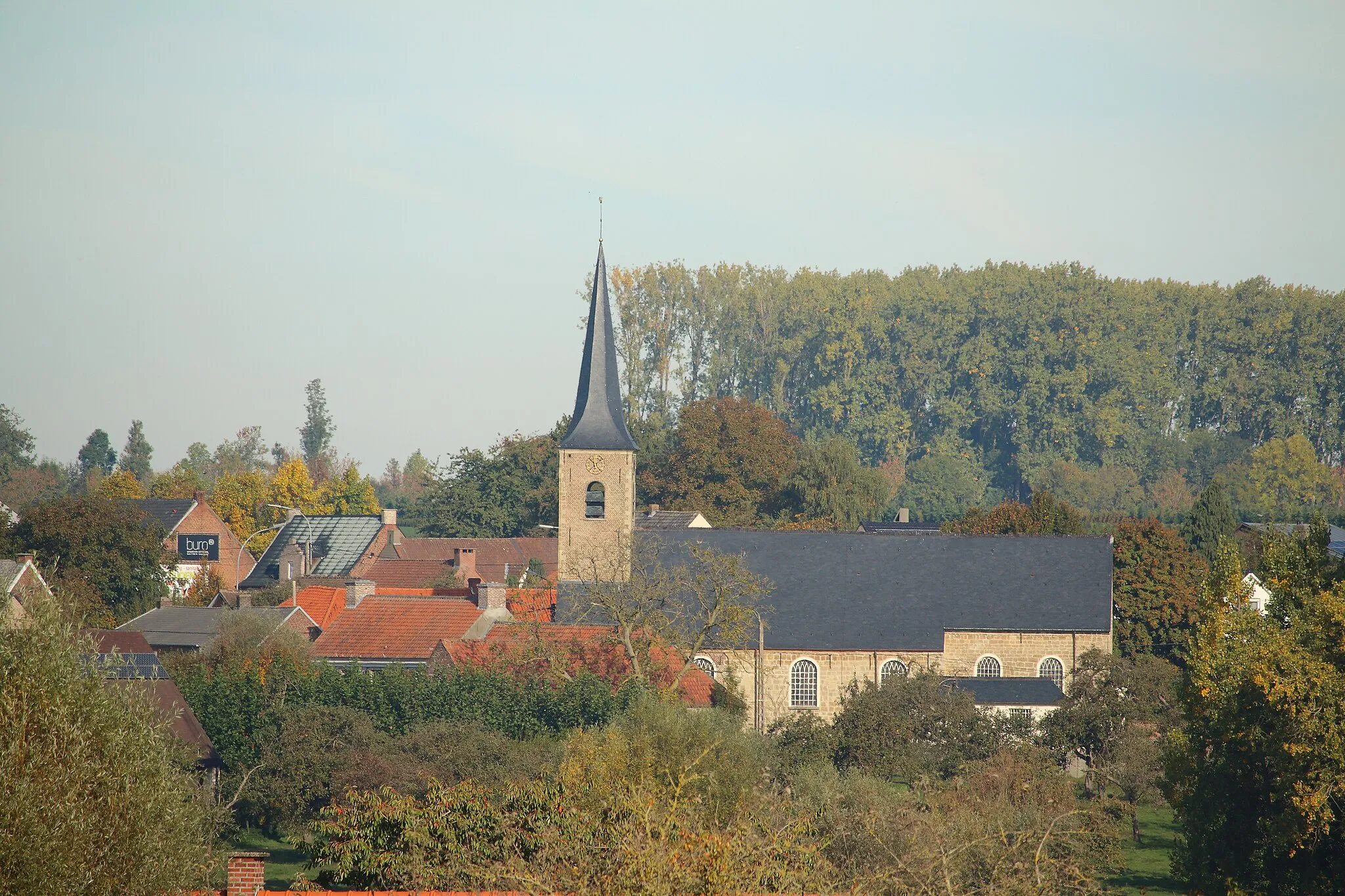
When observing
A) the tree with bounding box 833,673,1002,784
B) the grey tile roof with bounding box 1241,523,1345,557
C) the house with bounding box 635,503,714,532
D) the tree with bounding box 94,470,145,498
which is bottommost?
the tree with bounding box 833,673,1002,784

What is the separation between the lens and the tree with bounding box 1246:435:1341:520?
87875 mm

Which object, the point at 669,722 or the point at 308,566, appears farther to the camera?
the point at 308,566

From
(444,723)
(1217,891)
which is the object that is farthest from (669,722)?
(1217,891)

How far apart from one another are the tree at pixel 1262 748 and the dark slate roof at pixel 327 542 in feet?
150

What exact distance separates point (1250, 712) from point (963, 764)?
922 centimetres

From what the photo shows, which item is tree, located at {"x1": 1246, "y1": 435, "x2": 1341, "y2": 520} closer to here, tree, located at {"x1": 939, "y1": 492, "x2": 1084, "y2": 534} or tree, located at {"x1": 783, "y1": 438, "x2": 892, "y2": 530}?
tree, located at {"x1": 783, "y1": 438, "x2": 892, "y2": 530}

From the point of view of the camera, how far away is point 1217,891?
23.5 metres

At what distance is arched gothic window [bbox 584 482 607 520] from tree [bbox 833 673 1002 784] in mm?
9092

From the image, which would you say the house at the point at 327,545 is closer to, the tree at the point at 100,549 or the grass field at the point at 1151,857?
the tree at the point at 100,549

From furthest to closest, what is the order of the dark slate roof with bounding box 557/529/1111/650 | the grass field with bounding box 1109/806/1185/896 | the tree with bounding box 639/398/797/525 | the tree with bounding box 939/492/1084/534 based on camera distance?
1. the tree with bounding box 639/398/797/525
2. the tree with bounding box 939/492/1084/534
3. the dark slate roof with bounding box 557/529/1111/650
4. the grass field with bounding box 1109/806/1185/896

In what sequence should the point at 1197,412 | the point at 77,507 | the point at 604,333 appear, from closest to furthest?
the point at 604,333 → the point at 77,507 → the point at 1197,412

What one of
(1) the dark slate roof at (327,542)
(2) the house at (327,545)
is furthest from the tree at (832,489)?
(1) the dark slate roof at (327,542)

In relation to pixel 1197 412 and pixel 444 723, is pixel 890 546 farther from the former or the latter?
pixel 1197 412

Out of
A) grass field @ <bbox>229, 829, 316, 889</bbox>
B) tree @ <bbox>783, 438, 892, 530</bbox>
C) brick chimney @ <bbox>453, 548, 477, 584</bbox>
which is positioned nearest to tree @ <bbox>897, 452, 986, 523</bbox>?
tree @ <bbox>783, 438, 892, 530</bbox>
